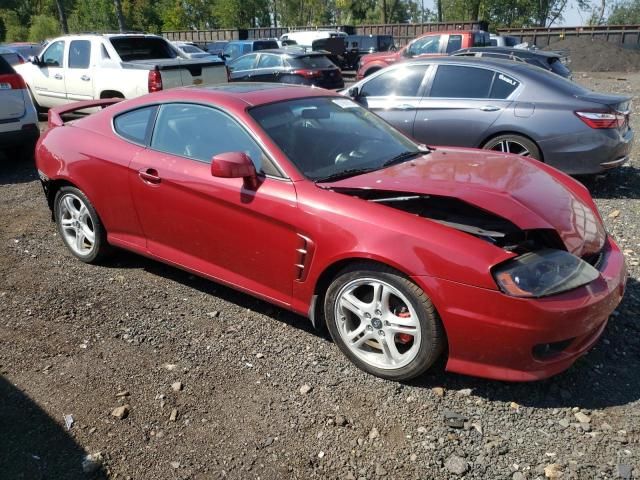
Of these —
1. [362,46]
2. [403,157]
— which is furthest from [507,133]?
[362,46]

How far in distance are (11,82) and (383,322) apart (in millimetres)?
7062

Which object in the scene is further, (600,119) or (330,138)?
(600,119)

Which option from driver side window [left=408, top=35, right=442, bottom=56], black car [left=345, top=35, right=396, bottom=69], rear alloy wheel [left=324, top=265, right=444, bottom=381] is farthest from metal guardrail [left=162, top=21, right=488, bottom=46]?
rear alloy wheel [left=324, top=265, right=444, bottom=381]

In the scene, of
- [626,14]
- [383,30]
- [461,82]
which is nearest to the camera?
[461,82]

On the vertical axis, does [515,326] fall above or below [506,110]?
below

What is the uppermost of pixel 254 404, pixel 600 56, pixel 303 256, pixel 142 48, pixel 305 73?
pixel 142 48

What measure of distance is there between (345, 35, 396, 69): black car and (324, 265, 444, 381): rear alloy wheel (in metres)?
24.4

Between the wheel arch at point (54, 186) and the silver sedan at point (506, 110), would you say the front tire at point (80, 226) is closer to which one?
the wheel arch at point (54, 186)

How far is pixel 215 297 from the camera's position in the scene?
4.09 metres

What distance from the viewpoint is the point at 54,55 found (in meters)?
10.4

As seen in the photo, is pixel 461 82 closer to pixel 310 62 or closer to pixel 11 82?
pixel 11 82

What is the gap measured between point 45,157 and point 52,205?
0.43m

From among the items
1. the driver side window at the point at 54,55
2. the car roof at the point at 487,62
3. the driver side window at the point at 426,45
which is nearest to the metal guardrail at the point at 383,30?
the driver side window at the point at 426,45

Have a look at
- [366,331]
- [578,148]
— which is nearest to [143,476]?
[366,331]
